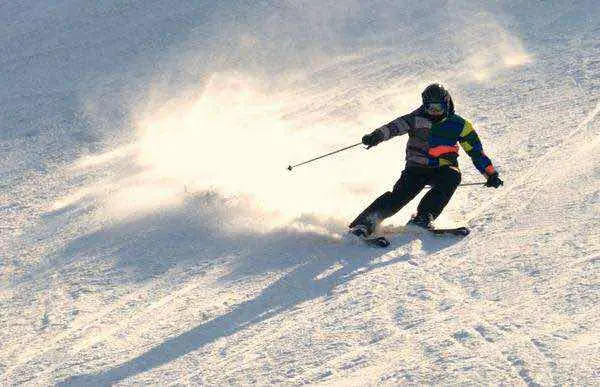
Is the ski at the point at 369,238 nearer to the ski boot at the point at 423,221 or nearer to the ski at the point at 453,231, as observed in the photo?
the ski boot at the point at 423,221

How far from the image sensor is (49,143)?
13.8 m

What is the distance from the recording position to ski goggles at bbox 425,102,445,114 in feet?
31.7

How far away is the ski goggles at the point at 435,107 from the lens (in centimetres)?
965

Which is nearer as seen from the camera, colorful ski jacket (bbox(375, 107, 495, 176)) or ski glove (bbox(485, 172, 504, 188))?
ski glove (bbox(485, 172, 504, 188))

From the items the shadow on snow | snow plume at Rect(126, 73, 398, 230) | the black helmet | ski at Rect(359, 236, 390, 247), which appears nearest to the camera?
the shadow on snow

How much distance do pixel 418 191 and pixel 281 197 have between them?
1786 millimetres

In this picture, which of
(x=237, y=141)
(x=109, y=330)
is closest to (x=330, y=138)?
(x=237, y=141)

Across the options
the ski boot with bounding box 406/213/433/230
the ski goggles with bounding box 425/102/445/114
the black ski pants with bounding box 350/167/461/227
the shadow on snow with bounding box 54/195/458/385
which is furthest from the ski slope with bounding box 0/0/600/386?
the ski goggles with bounding box 425/102/445/114

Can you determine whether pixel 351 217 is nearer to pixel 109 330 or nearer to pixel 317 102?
pixel 109 330

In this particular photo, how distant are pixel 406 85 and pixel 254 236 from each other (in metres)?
5.37

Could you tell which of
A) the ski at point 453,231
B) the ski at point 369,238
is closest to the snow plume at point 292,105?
the ski at point 369,238

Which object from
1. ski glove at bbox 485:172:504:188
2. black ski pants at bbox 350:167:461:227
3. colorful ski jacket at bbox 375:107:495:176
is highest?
colorful ski jacket at bbox 375:107:495:176

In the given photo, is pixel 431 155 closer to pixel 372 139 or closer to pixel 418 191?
pixel 418 191

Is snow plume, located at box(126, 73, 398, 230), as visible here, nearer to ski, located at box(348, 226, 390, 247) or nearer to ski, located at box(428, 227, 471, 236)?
ski, located at box(348, 226, 390, 247)
